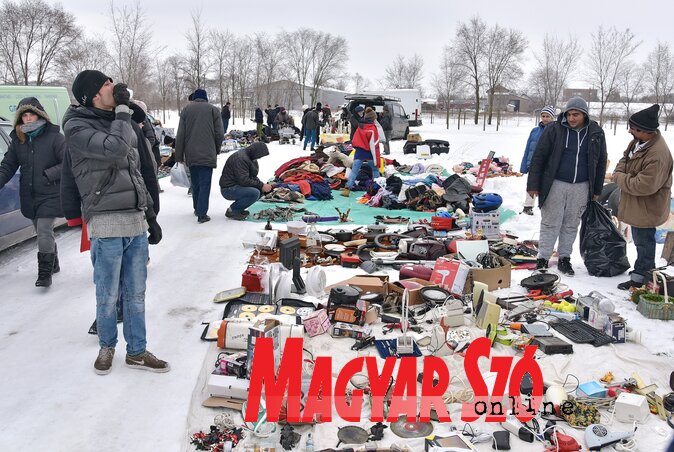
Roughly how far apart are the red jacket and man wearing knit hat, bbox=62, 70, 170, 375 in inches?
286

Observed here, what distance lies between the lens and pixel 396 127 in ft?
76.1

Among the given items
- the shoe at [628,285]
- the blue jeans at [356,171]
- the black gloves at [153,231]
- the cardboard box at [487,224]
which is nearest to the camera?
the black gloves at [153,231]

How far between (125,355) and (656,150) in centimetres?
527

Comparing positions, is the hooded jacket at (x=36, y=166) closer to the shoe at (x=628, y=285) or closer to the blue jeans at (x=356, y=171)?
the shoe at (x=628, y=285)

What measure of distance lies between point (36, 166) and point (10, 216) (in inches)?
46.5

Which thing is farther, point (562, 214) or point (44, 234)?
point (562, 214)

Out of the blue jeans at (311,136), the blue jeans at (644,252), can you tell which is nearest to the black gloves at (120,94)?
the blue jeans at (644,252)

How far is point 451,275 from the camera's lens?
5.46 metres

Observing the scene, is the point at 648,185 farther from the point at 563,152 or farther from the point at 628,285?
the point at 628,285

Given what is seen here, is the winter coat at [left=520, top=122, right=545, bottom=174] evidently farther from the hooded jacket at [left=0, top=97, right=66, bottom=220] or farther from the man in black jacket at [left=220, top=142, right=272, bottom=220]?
the hooded jacket at [left=0, top=97, right=66, bottom=220]

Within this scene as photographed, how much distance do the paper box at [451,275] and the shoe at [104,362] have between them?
3.07 meters

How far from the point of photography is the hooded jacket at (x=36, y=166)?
5297 mm

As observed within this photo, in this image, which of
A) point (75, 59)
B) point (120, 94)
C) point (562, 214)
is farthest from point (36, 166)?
point (75, 59)

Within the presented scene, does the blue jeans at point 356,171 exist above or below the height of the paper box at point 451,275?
above
